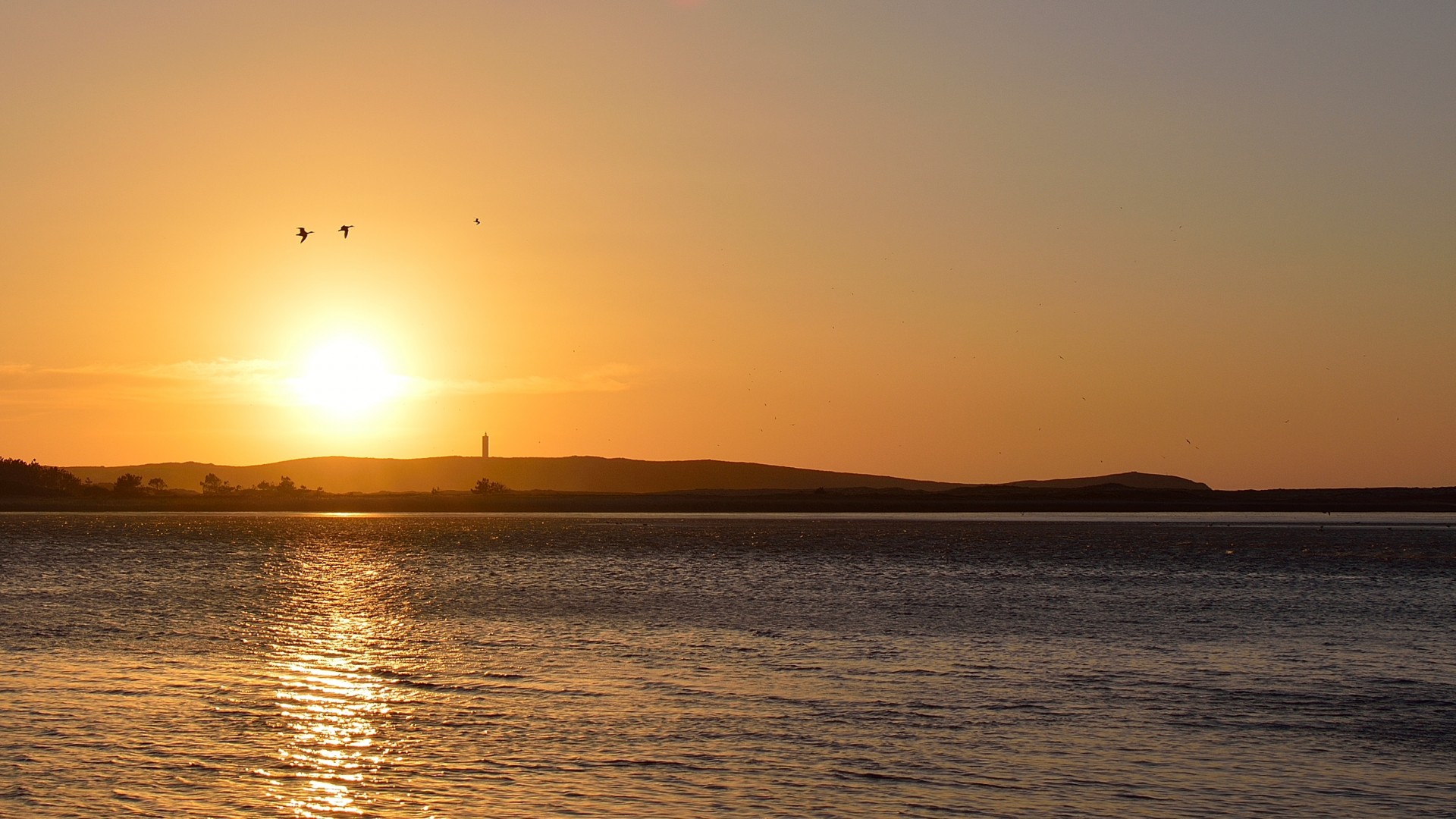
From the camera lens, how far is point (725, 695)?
2419cm

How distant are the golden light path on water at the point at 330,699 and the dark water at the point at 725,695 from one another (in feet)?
0.31

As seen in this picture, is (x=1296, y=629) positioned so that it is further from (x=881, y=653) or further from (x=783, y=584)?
(x=783, y=584)

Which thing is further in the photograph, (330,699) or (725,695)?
(725,695)

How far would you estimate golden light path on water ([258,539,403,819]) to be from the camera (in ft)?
56.3

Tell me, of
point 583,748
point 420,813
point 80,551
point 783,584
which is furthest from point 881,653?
point 80,551

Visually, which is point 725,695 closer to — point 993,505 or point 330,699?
point 330,699

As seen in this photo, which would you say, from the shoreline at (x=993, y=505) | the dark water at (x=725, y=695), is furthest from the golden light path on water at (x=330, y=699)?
the shoreline at (x=993, y=505)

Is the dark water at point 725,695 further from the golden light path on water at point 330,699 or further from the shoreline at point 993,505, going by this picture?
the shoreline at point 993,505

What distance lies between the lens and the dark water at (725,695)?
1709cm

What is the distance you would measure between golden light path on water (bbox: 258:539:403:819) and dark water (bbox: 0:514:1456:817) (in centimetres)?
9

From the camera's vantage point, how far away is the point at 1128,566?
208 feet

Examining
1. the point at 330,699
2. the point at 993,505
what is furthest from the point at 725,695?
the point at 993,505

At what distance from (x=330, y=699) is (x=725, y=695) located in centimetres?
684

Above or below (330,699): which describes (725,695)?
above
